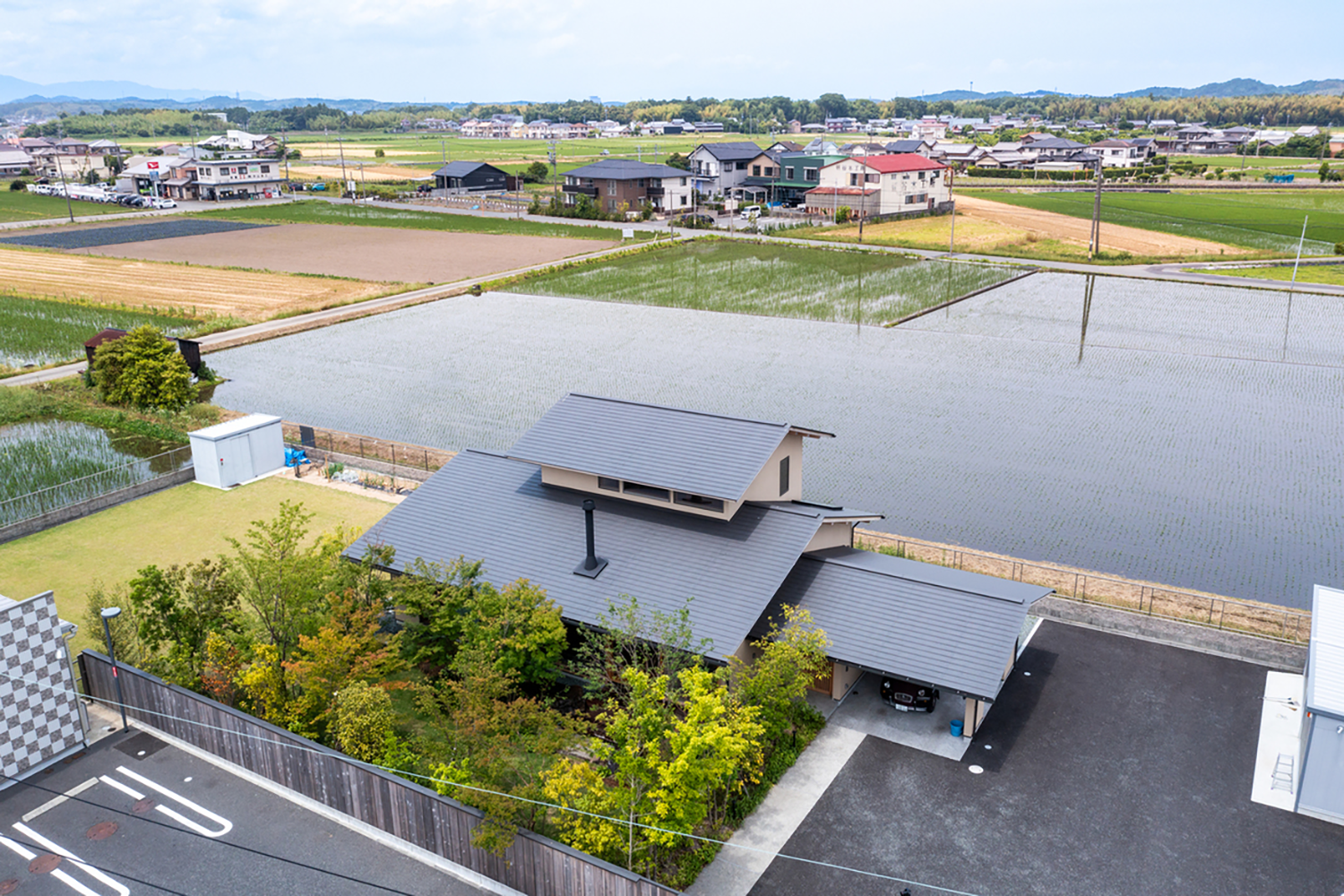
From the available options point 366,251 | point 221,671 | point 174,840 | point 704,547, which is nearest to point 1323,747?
point 704,547

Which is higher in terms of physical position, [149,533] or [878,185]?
[878,185]

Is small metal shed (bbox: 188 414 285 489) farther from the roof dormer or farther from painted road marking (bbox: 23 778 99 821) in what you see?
painted road marking (bbox: 23 778 99 821)

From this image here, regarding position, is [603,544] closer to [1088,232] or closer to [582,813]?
[582,813]

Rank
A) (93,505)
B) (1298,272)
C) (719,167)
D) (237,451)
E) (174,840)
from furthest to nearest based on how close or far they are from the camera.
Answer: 1. (719,167)
2. (1298,272)
3. (237,451)
4. (93,505)
5. (174,840)

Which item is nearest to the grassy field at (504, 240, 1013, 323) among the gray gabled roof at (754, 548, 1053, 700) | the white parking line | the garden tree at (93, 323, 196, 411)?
the garden tree at (93, 323, 196, 411)

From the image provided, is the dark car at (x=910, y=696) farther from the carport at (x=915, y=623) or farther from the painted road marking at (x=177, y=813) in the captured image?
the painted road marking at (x=177, y=813)

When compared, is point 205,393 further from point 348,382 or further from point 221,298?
point 221,298

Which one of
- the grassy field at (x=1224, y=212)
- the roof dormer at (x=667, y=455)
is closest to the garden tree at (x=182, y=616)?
the roof dormer at (x=667, y=455)

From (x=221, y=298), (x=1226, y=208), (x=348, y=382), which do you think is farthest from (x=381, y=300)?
(x=1226, y=208)
